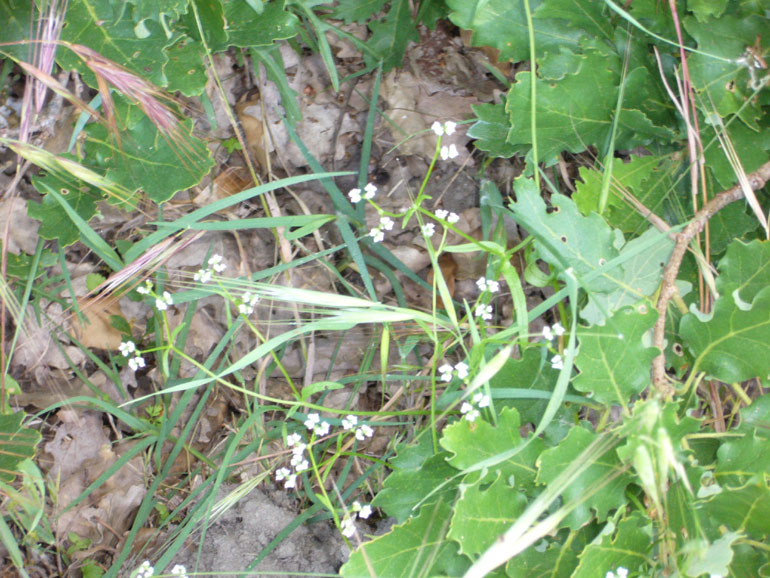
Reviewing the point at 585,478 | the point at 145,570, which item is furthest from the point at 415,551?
the point at 145,570

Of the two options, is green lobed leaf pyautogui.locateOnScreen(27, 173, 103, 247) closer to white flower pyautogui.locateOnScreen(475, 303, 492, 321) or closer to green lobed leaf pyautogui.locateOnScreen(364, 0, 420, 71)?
green lobed leaf pyautogui.locateOnScreen(364, 0, 420, 71)

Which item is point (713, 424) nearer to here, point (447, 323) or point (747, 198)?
point (747, 198)

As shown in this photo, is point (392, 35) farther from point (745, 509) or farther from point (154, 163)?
point (745, 509)

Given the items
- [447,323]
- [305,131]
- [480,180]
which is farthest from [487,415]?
[305,131]

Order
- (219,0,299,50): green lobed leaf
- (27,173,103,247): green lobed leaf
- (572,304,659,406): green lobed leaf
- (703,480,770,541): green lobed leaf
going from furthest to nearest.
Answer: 1. (27,173,103,247): green lobed leaf
2. (219,0,299,50): green lobed leaf
3. (572,304,659,406): green lobed leaf
4. (703,480,770,541): green lobed leaf

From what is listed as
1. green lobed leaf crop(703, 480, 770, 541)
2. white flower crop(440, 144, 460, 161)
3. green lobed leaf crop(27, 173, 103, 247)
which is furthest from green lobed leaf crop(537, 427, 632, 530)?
green lobed leaf crop(27, 173, 103, 247)
